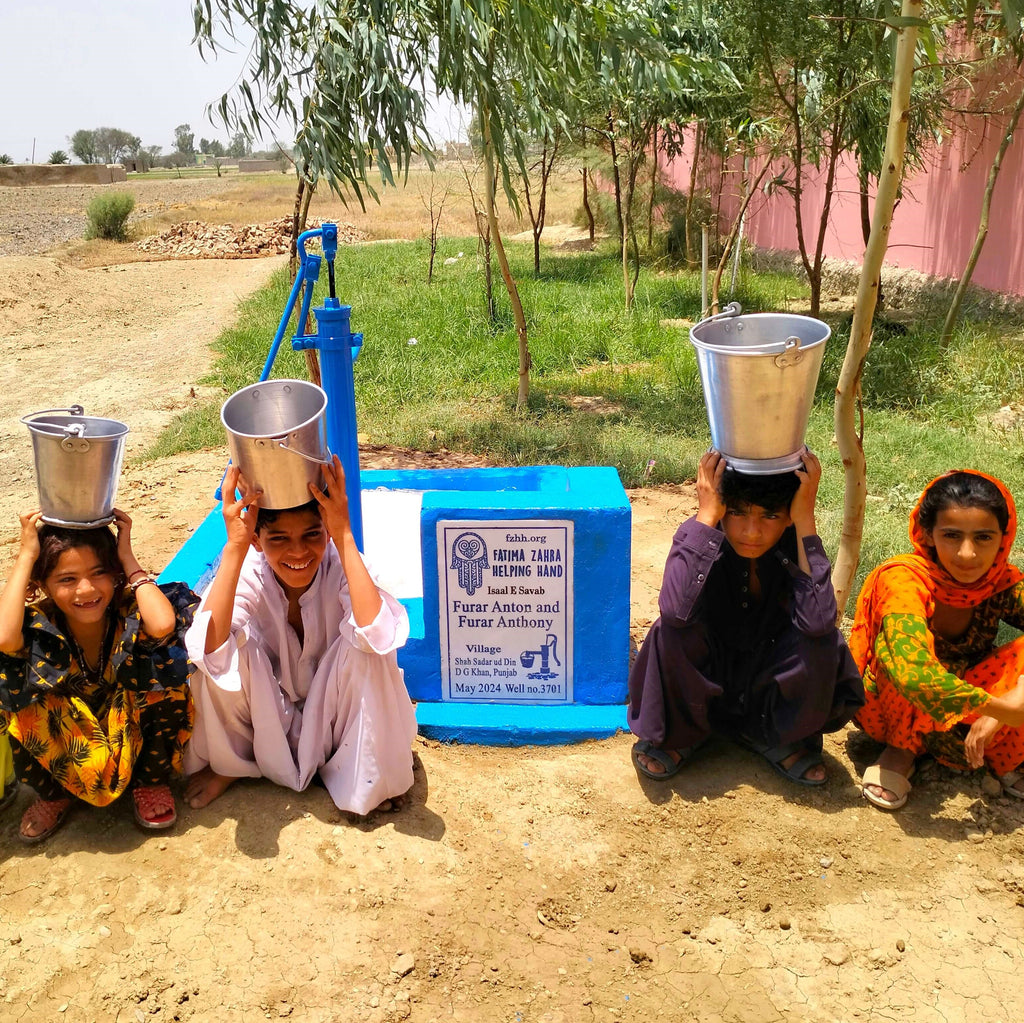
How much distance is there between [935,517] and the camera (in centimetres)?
246

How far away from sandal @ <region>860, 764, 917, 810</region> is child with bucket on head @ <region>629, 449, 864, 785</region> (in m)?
0.12

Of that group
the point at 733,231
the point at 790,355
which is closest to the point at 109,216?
the point at 733,231

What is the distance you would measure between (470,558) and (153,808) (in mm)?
1074

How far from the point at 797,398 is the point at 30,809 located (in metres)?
2.11

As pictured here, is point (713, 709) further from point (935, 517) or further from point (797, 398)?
point (797, 398)

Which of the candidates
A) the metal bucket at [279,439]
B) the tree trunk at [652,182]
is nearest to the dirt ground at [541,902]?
the metal bucket at [279,439]

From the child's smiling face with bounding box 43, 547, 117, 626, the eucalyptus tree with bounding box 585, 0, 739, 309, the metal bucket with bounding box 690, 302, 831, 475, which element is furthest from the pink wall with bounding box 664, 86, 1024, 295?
the child's smiling face with bounding box 43, 547, 117, 626

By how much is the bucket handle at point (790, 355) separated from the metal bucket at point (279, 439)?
103cm

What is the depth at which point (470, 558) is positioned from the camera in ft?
9.41

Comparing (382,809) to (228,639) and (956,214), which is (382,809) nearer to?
(228,639)

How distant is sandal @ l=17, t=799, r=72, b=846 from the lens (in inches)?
94.0

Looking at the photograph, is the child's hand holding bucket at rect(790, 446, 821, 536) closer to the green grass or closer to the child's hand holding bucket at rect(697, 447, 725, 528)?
the child's hand holding bucket at rect(697, 447, 725, 528)

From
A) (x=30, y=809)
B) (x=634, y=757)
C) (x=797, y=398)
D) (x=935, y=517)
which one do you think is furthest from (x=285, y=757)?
(x=935, y=517)

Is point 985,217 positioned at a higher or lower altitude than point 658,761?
higher
